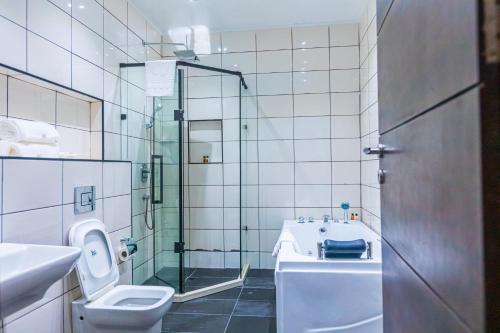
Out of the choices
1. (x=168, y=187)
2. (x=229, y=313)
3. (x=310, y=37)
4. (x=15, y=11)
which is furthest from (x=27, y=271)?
(x=310, y=37)

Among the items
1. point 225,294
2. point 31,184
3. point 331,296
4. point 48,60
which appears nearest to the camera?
point 31,184

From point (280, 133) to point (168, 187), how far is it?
1369 mm

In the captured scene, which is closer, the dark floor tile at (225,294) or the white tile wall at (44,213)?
the white tile wall at (44,213)

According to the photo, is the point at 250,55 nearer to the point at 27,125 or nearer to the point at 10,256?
the point at 27,125

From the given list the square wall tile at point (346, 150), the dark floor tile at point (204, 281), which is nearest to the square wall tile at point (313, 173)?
the square wall tile at point (346, 150)

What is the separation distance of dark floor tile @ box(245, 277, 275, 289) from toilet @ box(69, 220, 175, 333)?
48.4 inches

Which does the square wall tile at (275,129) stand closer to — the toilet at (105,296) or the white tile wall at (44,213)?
the white tile wall at (44,213)

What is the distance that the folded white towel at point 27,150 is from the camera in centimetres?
150

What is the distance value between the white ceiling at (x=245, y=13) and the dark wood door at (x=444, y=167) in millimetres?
2291

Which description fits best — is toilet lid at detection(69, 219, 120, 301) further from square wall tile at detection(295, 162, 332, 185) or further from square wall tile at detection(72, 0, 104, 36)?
square wall tile at detection(295, 162, 332, 185)

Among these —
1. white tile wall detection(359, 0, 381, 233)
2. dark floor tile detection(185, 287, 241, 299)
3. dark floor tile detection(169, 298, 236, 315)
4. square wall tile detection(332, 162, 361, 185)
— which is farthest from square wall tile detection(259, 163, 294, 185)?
dark floor tile detection(169, 298, 236, 315)

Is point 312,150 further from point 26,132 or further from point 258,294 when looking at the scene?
point 26,132

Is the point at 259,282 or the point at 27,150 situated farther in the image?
the point at 259,282

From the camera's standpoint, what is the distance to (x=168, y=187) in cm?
286
